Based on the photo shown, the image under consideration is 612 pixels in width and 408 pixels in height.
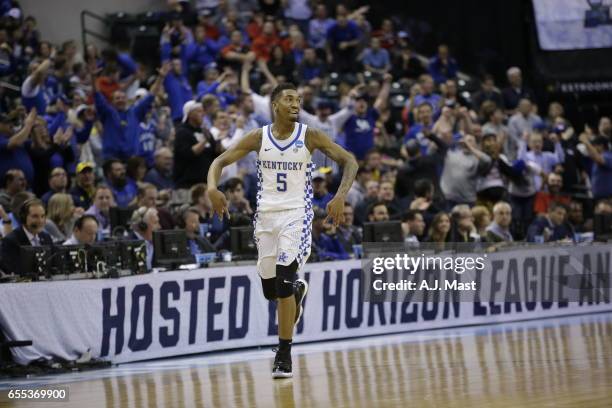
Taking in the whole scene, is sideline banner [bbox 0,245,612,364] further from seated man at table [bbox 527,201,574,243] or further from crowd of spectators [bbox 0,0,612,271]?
seated man at table [bbox 527,201,574,243]

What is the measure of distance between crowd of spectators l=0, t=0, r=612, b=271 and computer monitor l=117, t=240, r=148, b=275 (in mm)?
675

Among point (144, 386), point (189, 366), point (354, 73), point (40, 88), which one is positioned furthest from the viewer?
point (354, 73)

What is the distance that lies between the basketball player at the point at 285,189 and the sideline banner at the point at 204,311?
2.46 metres

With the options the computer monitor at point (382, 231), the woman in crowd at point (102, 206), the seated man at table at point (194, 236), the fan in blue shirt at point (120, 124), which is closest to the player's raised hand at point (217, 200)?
the seated man at table at point (194, 236)

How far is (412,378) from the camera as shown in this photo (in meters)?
10.3

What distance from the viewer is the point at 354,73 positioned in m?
24.6

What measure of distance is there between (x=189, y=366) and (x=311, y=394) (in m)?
3.37

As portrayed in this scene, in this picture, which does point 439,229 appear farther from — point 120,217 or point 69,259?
point 69,259

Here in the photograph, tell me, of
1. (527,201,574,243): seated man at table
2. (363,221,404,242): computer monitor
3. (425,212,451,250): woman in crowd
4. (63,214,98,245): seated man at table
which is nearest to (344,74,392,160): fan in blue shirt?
(527,201,574,243): seated man at table

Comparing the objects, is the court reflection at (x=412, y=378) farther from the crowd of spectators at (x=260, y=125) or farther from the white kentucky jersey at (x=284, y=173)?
the crowd of spectators at (x=260, y=125)

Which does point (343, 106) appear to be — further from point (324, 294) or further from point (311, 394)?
point (311, 394)

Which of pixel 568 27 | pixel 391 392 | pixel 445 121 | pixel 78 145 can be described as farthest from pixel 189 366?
pixel 568 27

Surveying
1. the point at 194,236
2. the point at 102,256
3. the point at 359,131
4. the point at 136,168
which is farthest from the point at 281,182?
the point at 359,131

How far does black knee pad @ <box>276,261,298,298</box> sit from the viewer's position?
427 inches
